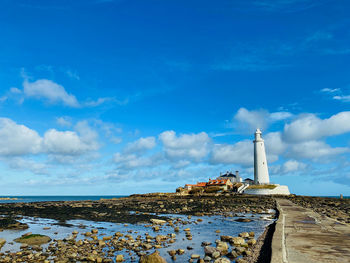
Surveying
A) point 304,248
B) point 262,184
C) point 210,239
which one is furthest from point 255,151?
point 304,248

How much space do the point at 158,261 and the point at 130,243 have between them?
16.9 feet

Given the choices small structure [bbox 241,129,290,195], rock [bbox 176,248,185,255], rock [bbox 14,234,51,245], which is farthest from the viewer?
small structure [bbox 241,129,290,195]

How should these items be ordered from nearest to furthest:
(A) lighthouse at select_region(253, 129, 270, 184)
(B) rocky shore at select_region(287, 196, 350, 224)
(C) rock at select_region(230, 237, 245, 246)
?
(C) rock at select_region(230, 237, 245, 246) → (B) rocky shore at select_region(287, 196, 350, 224) → (A) lighthouse at select_region(253, 129, 270, 184)

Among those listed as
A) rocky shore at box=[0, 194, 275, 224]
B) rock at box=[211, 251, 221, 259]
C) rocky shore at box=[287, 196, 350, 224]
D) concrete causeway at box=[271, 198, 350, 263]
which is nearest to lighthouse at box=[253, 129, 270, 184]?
rocky shore at box=[287, 196, 350, 224]

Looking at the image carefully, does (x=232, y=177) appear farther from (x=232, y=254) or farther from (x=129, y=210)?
(x=232, y=254)

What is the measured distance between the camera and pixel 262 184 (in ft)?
237

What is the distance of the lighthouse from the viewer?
73000 mm

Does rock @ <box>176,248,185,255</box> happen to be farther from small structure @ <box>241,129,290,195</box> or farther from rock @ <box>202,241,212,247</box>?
small structure @ <box>241,129,290,195</box>

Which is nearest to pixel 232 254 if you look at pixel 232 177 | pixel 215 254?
pixel 215 254

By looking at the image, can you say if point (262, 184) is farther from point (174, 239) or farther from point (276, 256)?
point (276, 256)

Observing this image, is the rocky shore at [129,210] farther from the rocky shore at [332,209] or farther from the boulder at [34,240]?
the boulder at [34,240]

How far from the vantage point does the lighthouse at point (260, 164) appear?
240 ft

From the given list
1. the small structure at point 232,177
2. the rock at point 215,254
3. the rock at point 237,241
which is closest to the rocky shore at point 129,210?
the rock at point 237,241

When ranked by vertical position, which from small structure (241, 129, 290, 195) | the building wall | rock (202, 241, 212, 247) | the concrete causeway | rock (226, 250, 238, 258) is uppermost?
small structure (241, 129, 290, 195)
